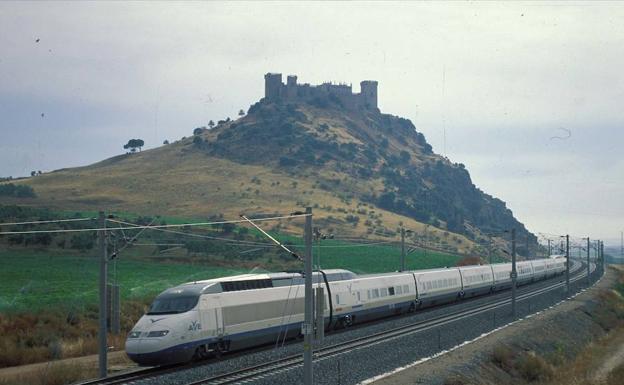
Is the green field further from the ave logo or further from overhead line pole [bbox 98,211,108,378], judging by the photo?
the ave logo

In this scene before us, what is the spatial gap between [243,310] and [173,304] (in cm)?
351

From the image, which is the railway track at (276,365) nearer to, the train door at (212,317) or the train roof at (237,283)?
the train door at (212,317)

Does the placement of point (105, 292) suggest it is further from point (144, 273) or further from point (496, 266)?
point (496, 266)

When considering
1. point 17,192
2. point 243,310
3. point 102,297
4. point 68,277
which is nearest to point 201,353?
point 243,310

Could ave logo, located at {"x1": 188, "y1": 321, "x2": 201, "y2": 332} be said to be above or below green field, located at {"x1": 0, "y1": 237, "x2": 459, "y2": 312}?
above

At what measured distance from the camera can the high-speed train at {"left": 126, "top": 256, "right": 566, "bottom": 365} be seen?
29.9 metres

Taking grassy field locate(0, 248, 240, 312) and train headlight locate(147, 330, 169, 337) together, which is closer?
train headlight locate(147, 330, 169, 337)

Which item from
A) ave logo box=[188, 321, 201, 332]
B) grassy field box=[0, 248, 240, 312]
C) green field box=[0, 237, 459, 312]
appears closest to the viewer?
ave logo box=[188, 321, 201, 332]

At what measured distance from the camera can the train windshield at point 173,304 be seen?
1221 inches

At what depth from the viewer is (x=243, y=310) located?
33.5m

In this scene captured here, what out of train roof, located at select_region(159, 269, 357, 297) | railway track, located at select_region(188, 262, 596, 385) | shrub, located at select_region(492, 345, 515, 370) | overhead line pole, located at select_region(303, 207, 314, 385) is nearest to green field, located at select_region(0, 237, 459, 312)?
train roof, located at select_region(159, 269, 357, 297)

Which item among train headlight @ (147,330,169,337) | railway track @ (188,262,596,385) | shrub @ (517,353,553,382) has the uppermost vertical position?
train headlight @ (147,330,169,337)

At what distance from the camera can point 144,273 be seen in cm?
7650

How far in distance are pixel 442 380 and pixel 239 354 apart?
9.75 meters
